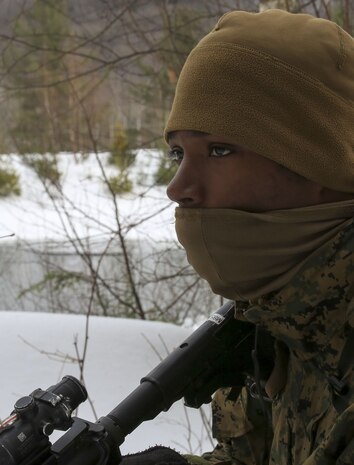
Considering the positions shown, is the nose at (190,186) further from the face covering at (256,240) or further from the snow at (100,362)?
the snow at (100,362)

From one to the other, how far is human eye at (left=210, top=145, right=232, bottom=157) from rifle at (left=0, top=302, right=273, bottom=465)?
0.53 metres

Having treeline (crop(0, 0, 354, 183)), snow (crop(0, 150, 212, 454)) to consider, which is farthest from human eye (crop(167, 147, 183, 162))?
treeline (crop(0, 0, 354, 183))

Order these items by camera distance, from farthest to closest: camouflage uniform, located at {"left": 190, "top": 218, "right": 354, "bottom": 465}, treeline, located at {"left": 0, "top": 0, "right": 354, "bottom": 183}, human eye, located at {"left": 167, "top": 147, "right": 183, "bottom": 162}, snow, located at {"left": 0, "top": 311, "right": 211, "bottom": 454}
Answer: treeline, located at {"left": 0, "top": 0, "right": 354, "bottom": 183}
snow, located at {"left": 0, "top": 311, "right": 211, "bottom": 454}
human eye, located at {"left": 167, "top": 147, "right": 183, "bottom": 162}
camouflage uniform, located at {"left": 190, "top": 218, "right": 354, "bottom": 465}

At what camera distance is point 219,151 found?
4.10ft

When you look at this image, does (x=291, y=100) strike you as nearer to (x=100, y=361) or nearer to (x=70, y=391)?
(x=70, y=391)

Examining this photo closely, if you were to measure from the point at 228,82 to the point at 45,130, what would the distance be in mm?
11000

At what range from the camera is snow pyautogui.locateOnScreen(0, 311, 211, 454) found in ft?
13.9

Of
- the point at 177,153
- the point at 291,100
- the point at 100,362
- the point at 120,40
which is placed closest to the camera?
the point at 291,100

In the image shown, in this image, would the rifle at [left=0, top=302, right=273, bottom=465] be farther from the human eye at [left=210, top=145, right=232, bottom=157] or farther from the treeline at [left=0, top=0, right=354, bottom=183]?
the treeline at [left=0, top=0, right=354, bottom=183]

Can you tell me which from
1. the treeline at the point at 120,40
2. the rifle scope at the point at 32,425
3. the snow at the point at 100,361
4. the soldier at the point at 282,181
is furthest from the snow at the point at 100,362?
the soldier at the point at 282,181

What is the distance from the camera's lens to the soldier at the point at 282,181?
122 centimetres

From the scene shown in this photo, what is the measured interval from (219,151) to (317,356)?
0.45 meters

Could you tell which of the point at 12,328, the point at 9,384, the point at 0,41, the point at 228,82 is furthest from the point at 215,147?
the point at 0,41

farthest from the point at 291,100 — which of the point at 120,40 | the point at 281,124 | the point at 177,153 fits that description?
the point at 120,40
